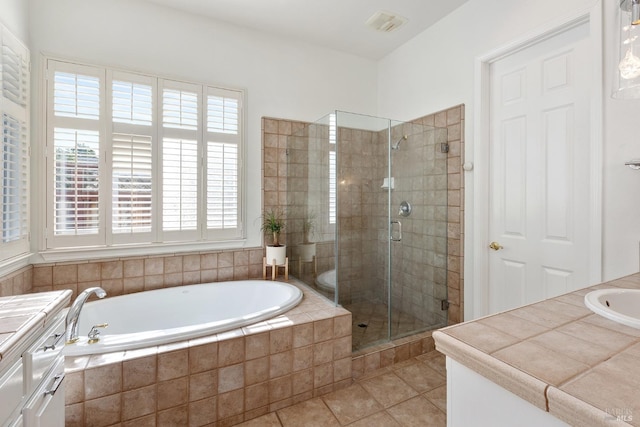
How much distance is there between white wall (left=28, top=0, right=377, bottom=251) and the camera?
2.22m

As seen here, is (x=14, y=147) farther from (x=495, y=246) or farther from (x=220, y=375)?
(x=495, y=246)

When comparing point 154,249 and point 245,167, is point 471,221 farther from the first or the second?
point 154,249

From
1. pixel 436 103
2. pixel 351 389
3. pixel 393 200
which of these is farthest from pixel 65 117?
pixel 436 103

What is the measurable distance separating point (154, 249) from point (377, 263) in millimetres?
1890

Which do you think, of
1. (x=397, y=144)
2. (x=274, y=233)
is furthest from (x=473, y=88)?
(x=274, y=233)

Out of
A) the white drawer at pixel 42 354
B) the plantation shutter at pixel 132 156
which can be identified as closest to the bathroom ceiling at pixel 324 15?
the plantation shutter at pixel 132 156

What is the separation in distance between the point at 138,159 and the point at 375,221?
2.01m

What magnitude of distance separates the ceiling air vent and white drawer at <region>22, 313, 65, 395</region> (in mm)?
2951

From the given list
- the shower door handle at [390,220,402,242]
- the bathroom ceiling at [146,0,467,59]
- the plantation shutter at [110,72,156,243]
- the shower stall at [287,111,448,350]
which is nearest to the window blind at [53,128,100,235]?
the plantation shutter at [110,72,156,243]

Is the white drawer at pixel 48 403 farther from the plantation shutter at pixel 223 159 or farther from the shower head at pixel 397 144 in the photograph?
the shower head at pixel 397 144

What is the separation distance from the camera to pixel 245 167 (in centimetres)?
281

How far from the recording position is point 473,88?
7.81 feet

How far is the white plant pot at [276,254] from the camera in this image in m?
2.77

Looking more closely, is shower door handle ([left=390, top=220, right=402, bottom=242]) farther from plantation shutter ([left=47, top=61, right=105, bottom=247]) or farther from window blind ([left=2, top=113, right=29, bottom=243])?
window blind ([left=2, top=113, right=29, bottom=243])
